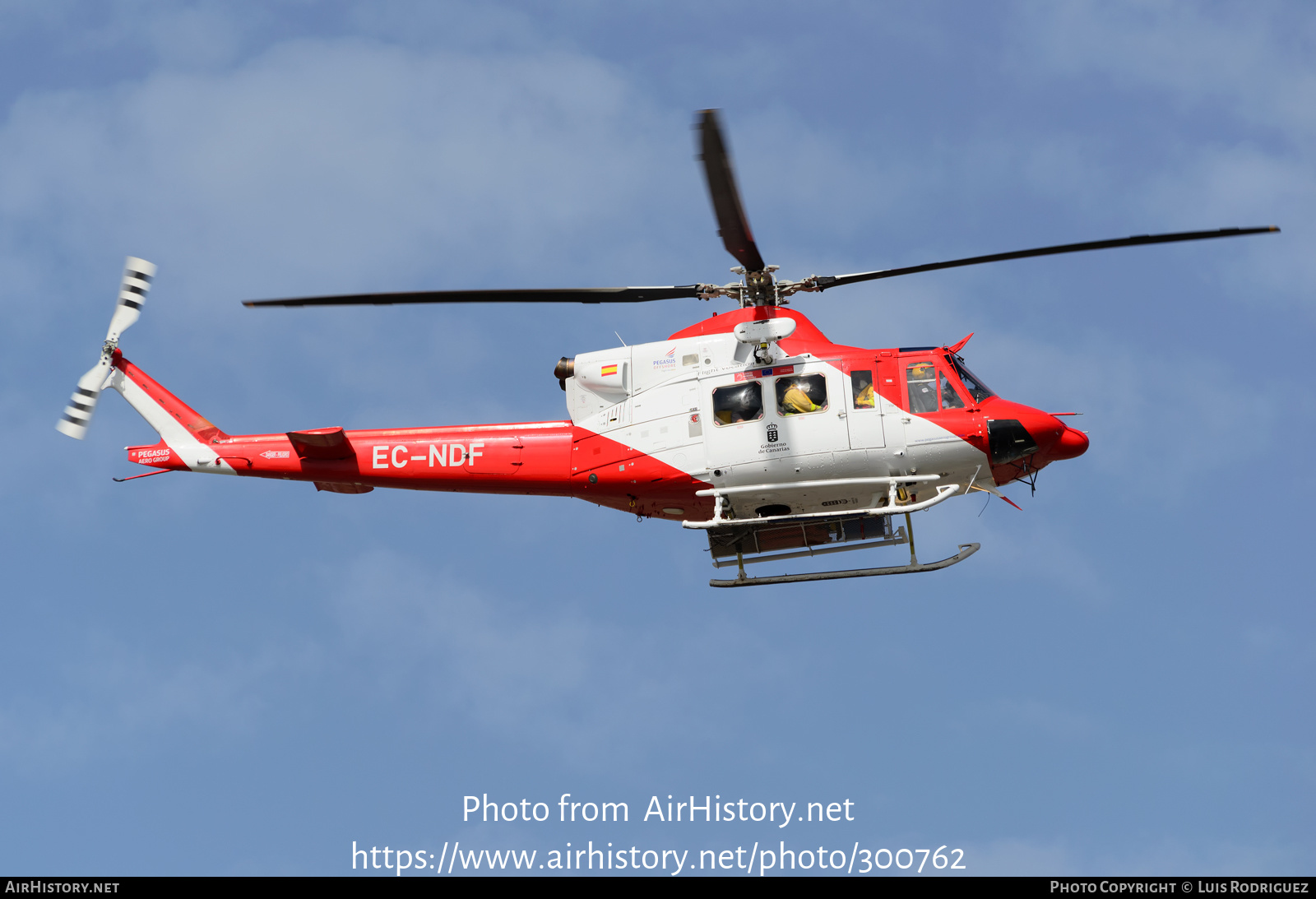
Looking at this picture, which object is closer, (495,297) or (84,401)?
(495,297)

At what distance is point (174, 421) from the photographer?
25797mm

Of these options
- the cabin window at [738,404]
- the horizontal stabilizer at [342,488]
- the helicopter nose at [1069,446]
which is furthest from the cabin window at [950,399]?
the horizontal stabilizer at [342,488]

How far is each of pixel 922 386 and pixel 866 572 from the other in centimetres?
301

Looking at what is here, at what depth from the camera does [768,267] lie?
894 inches

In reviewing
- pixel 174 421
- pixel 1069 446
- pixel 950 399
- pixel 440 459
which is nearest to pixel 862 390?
pixel 950 399

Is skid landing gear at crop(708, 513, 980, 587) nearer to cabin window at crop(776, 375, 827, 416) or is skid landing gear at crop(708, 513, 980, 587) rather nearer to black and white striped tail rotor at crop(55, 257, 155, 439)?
cabin window at crop(776, 375, 827, 416)

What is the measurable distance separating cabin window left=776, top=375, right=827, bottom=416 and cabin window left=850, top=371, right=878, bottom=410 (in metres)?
0.44

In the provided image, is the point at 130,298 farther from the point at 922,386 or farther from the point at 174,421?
the point at 922,386

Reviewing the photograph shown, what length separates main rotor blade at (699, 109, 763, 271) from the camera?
1752 centimetres

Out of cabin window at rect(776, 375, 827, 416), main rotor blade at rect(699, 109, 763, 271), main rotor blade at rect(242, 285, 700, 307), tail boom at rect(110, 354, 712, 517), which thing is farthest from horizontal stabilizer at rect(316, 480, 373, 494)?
main rotor blade at rect(699, 109, 763, 271)
